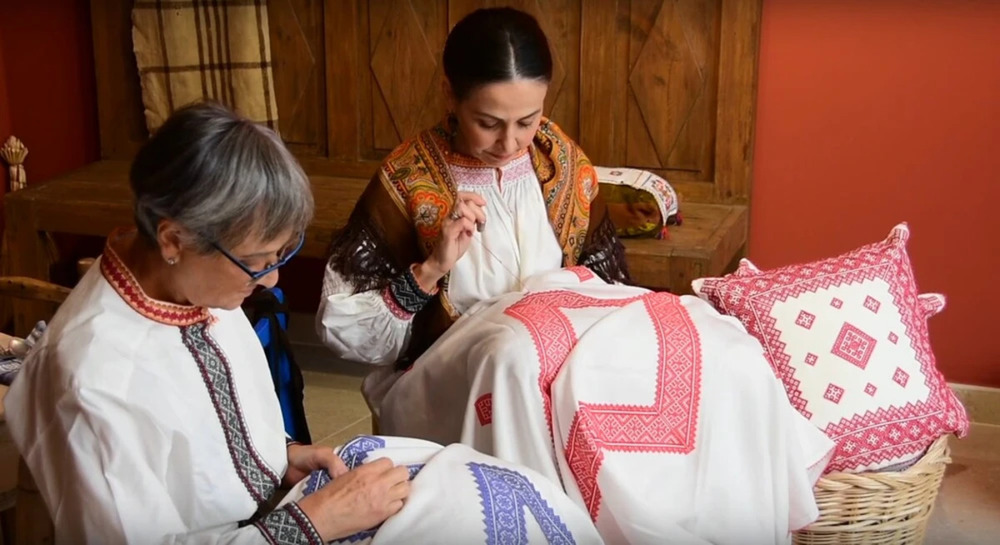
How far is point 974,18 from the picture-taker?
3396mm

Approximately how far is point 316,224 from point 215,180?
6.43 ft

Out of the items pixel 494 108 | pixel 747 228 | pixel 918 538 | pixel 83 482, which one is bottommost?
pixel 918 538

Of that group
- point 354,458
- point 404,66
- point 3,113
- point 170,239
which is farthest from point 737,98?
point 3,113

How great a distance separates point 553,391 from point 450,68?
645 millimetres

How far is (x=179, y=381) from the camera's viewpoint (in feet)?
5.68

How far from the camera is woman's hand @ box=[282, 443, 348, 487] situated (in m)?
1.91

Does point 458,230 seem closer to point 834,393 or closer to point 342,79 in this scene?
point 834,393

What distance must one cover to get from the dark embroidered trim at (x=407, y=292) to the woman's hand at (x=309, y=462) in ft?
1.68

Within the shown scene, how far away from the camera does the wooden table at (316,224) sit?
10.8ft

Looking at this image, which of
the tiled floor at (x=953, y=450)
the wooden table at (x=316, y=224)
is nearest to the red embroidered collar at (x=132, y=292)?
the wooden table at (x=316, y=224)

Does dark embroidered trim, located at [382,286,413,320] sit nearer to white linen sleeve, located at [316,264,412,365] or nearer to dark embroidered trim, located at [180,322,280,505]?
white linen sleeve, located at [316,264,412,365]

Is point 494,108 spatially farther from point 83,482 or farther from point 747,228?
point 747,228

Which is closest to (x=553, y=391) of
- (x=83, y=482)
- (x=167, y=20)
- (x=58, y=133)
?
(x=83, y=482)

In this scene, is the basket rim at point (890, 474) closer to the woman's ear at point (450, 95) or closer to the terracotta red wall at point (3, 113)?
the woman's ear at point (450, 95)
